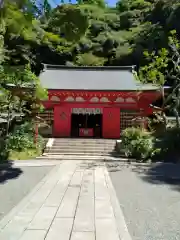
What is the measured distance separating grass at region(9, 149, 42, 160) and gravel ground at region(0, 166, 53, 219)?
7.13ft

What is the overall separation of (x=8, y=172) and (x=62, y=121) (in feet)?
27.1

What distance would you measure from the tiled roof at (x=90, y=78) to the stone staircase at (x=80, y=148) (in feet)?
10.7

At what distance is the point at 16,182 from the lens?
833 cm

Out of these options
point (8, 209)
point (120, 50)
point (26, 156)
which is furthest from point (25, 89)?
point (120, 50)

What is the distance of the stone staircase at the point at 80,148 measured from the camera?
591 inches

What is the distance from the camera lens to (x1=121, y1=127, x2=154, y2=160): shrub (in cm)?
1339

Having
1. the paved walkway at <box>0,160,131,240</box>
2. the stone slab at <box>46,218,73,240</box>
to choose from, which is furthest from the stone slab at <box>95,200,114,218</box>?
the stone slab at <box>46,218,73,240</box>

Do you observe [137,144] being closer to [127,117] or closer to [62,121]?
[127,117]

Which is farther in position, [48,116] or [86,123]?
[86,123]

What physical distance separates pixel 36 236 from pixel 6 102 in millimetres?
10099

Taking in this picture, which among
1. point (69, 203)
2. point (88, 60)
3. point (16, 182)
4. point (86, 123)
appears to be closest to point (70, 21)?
point (69, 203)

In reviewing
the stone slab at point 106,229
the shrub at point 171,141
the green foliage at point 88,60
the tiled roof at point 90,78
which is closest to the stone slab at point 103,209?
the stone slab at point 106,229

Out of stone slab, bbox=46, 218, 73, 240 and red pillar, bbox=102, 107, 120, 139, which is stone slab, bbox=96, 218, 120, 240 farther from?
red pillar, bbox=102, 107, 120, 139

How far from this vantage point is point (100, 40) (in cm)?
4203
